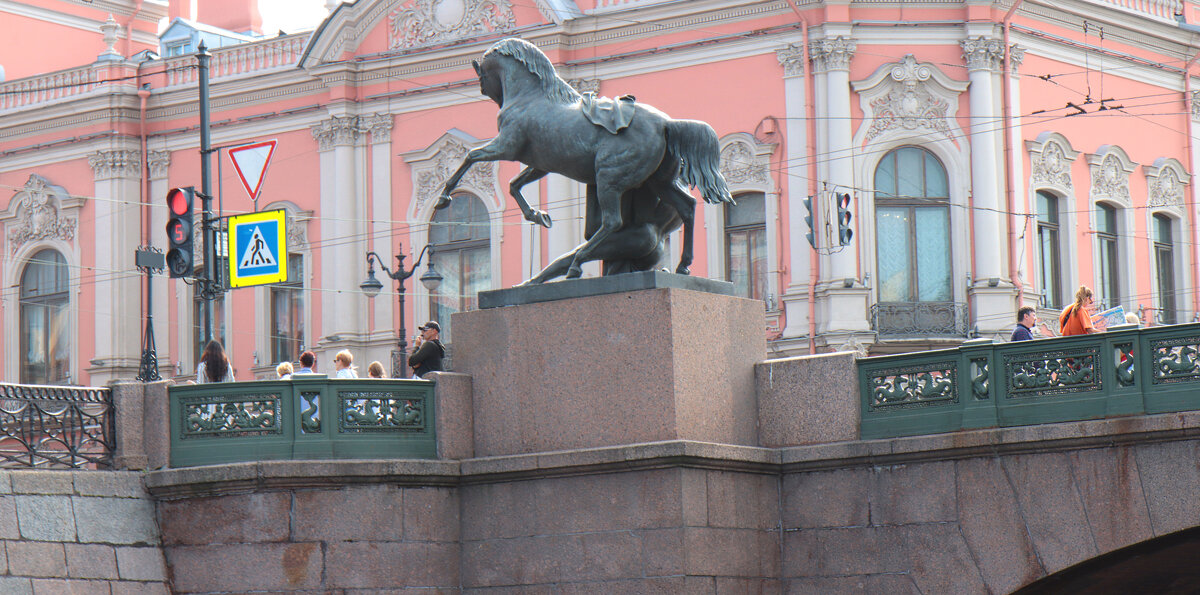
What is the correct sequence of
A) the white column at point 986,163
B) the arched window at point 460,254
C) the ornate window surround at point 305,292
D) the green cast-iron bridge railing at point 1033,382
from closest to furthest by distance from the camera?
the green cast-iron bridge railing at point 1033,382
the white column at point 986,163
the arched window at point 460,254
the ornate window surround at point 305,292

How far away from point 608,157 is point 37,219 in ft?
76.8

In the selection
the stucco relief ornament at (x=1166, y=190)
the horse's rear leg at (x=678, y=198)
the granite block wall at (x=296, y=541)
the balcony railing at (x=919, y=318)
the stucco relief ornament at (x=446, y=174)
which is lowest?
the granite block wall at (x=296, y=541)

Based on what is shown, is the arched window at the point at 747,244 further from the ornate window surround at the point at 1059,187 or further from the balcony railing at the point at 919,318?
the ornate window surround at the point at 1059,187

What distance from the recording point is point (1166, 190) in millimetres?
30516

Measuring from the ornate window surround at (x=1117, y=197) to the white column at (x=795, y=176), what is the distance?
4723mm

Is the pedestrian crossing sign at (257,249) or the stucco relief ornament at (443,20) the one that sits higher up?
the stucco relief ornament at (443,20)

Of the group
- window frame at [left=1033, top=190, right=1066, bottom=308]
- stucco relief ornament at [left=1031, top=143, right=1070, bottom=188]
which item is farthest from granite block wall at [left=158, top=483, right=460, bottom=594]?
stucco relief ornament at [left=1031, top=143, right=1070, bottom=188]

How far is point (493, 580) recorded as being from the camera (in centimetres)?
1270

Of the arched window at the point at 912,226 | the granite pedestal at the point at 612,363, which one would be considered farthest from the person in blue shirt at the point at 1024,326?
the arched window at the point at 912,226

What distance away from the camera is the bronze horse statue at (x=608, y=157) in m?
12.6

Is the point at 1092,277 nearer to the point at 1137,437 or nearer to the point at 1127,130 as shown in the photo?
the point at 1127,130

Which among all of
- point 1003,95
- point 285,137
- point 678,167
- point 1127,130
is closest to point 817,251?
point 1003,95

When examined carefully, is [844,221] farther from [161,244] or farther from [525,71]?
[525,71]

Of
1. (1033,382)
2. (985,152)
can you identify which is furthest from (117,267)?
(1033,382)
